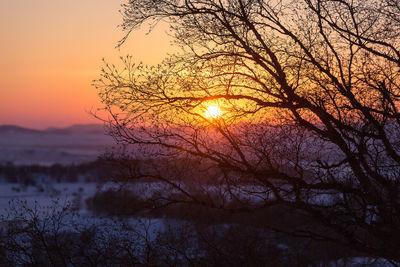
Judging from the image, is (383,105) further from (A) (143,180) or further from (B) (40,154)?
(B) (40,154)

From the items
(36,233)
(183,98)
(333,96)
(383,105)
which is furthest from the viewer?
(36,233)

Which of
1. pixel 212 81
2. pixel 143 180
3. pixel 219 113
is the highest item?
pixel 212 81

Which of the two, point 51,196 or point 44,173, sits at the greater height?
point 51,196

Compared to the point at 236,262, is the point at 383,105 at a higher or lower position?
higher

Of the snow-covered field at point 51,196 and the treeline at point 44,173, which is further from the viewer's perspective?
the treeline at point 44,173

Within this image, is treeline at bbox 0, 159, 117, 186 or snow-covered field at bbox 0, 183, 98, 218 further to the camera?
treeline at bbox 0, 159, 117, 186

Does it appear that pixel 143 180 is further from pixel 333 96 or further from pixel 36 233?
pixel 333 96

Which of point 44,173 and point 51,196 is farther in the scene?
point 44,173

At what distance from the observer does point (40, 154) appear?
233 ft

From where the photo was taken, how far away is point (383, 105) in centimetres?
711

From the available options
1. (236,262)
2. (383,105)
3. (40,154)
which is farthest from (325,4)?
(40,154)

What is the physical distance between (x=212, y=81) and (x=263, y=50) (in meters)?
1.15

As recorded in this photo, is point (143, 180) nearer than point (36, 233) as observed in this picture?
Yes

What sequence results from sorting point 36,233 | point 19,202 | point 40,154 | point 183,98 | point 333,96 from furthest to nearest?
point 40,154 → point 19,202 → point 36,233 → point 183,98 → point 333,96
